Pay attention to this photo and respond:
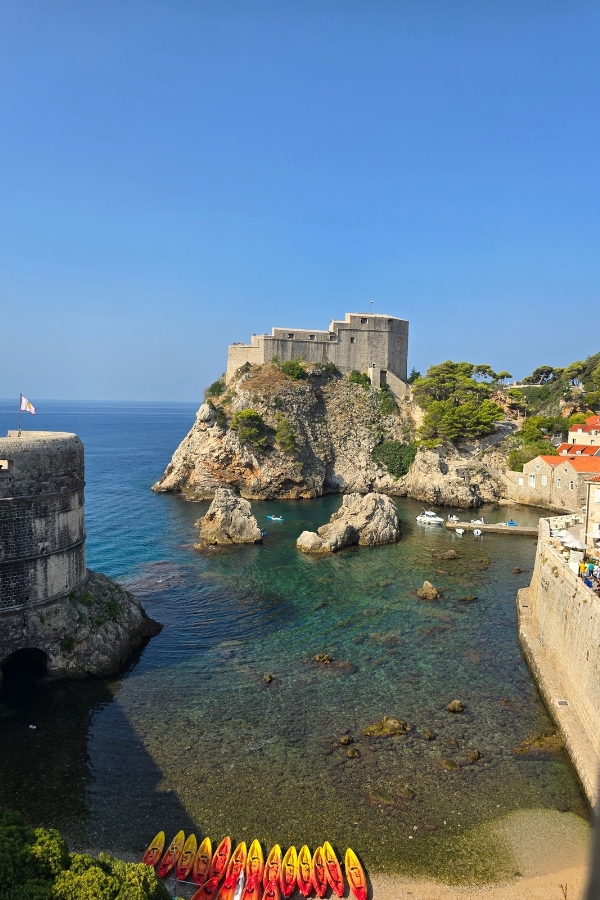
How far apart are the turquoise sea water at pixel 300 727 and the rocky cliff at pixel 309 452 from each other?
2406cm

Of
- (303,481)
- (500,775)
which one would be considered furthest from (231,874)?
(303,481)

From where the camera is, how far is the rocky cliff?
56125 millimetres

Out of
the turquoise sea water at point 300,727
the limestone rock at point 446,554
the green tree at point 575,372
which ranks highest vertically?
the green tree at point 575,372

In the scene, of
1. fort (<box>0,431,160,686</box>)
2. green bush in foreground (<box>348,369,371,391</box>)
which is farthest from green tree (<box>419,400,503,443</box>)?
fort (<box>0,431,160,686</box>)

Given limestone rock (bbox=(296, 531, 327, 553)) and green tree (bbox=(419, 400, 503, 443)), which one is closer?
limestone rock (bbox=(296, 531, 327, 553))

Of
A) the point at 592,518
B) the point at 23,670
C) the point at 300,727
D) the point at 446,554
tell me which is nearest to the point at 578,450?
the point at 446,554

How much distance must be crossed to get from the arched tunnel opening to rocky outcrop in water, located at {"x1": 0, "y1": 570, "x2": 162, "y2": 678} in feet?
1.15

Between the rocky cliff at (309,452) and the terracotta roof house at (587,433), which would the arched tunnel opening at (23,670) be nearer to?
the rocky cliff at (309,452)

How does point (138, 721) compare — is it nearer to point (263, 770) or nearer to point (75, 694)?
point (75, 694)

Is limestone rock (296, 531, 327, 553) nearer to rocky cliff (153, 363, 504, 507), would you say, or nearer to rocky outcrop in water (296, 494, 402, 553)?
rocky outcrop in water (296, 494, 402, 553)

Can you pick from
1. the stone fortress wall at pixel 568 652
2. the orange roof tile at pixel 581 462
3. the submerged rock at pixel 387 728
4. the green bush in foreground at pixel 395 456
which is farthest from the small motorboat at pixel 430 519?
the submerged rock at pixel 387 728

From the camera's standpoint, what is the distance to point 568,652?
19.5m

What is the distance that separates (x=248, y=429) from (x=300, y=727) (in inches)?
1576

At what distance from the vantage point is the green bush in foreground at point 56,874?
9414 millimetres
